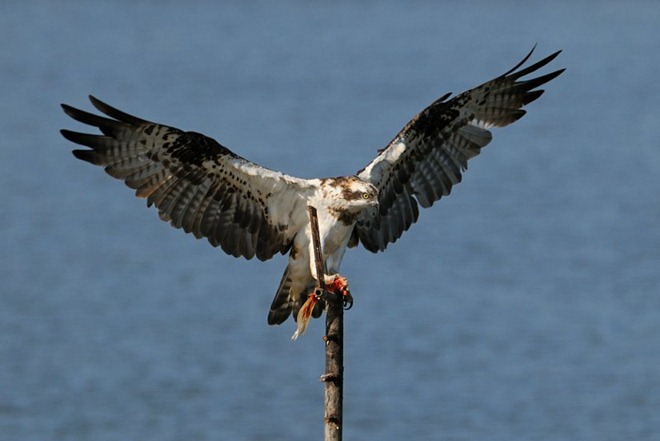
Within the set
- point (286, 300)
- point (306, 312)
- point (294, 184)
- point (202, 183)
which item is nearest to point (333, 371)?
point (306, 312)

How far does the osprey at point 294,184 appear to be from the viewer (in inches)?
355

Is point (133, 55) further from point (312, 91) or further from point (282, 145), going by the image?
point (282, 145)

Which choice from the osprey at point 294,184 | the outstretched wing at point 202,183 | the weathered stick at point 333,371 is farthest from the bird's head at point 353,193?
the weathered stick at point 333,371

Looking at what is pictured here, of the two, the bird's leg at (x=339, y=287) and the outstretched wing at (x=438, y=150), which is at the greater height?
the outstretched wing at (x=438, y=150)

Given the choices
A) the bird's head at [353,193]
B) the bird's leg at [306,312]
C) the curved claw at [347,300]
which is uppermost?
the bird's head at [353,193]

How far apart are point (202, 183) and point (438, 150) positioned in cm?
195

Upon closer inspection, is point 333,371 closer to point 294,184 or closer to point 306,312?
point 306,312

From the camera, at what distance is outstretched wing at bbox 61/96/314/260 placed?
8961 mm

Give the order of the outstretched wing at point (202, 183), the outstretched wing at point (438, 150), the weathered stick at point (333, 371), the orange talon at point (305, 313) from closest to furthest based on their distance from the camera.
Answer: the weathered stick at point (333, 371)
the orange talon at point (305, 313)
the outstretched wing at point (202, 183)
the outstretched wing at point (438, 150)

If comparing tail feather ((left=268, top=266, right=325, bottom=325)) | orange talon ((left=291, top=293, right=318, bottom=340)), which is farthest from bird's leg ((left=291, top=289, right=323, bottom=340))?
tail feather ((left=268, top=266, right=325, bottom=325))

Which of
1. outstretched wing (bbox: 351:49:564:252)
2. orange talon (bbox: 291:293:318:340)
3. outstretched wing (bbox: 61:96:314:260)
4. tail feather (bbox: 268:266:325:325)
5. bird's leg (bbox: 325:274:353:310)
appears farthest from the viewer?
outstretched wing (bbox: 351:49:564:252)

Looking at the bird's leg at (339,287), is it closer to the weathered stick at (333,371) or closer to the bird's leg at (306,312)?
the bird's leg at (306,312)

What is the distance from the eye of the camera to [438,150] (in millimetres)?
10117

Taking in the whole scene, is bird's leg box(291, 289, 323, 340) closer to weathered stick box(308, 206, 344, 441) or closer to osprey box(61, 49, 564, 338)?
osprey box(61, 49, 564, 338)
